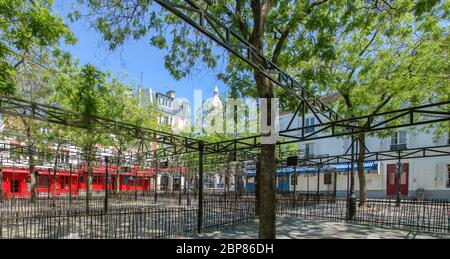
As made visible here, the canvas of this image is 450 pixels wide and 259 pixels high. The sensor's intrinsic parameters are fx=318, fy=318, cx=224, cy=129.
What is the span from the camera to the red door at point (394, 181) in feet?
104

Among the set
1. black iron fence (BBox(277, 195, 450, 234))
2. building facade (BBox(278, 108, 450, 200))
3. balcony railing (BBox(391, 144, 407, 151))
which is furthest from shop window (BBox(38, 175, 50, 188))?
balcony railing (BBox(391, 144, 407, 151))

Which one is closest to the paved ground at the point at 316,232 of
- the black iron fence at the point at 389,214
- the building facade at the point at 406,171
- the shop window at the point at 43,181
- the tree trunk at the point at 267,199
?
the black iron fence at the point at 389,214

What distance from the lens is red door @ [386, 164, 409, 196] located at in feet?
104

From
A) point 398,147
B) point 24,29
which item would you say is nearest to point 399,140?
point 398,147

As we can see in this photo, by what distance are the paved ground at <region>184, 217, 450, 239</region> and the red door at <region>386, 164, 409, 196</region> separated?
2166cm

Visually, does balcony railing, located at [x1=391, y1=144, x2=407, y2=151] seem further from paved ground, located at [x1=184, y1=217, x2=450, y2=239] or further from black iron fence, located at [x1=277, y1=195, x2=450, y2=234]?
paved ground, located at [x1=184, y1=217, x2=450, y2=239]

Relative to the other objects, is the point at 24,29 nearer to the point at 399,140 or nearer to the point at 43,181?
the point at 43,181

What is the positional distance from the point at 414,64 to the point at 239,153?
10841 millimetres

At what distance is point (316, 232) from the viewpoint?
12.3 metres

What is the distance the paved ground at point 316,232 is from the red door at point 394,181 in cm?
2166

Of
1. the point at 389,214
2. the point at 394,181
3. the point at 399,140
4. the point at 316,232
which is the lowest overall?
the point at 394,181

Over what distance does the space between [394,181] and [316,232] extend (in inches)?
974

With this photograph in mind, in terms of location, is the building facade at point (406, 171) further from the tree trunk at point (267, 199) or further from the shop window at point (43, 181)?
the shop window at point (43, 181)
